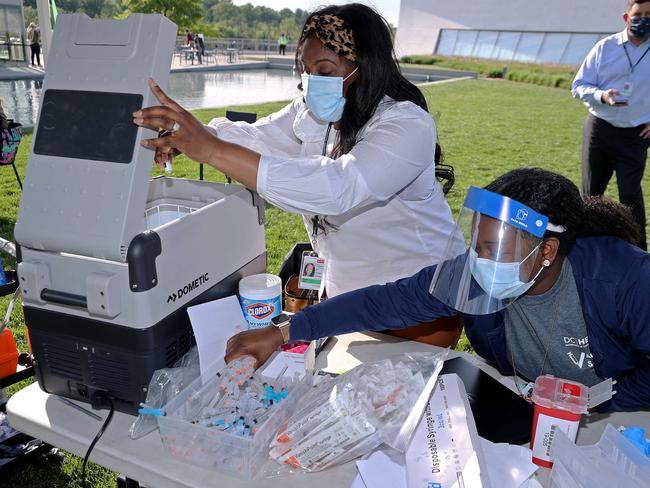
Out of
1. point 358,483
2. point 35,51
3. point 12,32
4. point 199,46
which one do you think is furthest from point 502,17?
point 358,483

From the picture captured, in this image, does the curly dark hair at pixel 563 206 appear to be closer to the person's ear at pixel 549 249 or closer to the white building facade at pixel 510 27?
the person's ear at pixel 549 249

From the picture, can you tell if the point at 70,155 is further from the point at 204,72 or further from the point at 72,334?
the point at 204,72

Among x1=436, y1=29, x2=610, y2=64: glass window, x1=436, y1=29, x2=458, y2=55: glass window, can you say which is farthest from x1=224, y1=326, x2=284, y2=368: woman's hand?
x1=436, y1=29, x2=458, y2=55: glass window

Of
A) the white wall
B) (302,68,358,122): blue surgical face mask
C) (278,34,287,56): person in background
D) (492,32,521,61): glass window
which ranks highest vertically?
(302,68,358,122): blue surgical face mask

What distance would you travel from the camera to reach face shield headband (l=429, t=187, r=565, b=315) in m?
1.16

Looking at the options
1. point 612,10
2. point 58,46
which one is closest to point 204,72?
point 58,46

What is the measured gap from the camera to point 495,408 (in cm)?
124

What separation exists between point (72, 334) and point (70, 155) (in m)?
0.37

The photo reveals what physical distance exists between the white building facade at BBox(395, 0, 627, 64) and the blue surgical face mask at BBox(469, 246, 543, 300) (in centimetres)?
2530

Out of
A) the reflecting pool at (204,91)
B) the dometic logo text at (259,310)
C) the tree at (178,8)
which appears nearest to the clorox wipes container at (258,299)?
the dometic logo text at (259,310)

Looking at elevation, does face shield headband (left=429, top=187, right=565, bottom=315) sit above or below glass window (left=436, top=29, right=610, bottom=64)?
above

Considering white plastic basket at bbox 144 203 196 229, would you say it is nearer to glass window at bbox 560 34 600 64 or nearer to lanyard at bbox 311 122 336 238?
lanyard at bbox 311 122 336 238

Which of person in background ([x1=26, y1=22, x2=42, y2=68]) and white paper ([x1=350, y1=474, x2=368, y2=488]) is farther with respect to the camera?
person in background ([x1=26, y1=22, x2=42, y2=68])

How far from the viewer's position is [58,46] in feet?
3.82
